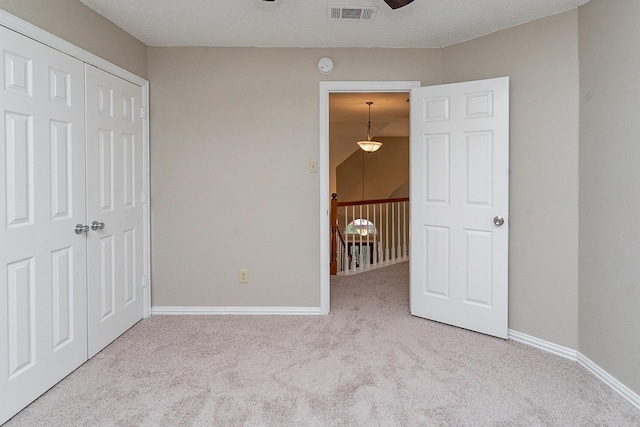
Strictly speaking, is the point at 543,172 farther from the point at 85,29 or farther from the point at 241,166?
the point at 85,29

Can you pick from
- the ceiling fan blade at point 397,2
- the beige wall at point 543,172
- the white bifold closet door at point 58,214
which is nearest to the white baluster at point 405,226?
the beige wall at point 543,172

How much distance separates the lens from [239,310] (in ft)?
12.3

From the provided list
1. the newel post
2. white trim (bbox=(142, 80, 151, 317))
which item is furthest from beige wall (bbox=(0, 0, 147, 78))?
the newel post

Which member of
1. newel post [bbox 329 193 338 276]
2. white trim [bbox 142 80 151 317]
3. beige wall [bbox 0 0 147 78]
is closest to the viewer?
beige wall [bbox 0 0 147 78]

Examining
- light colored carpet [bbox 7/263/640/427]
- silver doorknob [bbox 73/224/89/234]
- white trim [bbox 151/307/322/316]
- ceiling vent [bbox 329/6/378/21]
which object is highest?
ceiling vent [bbox 329/6/378/21]

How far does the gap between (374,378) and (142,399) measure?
131 cm

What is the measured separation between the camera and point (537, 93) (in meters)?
2.97

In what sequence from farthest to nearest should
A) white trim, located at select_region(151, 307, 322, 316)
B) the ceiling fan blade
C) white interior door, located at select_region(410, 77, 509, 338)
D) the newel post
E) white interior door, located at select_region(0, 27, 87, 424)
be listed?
1. the newel post
2. white trim, located at select_region(151, 307, 322, 316)
3. white interior door, located at select_region(410, 77, 509, 338)
4. the ceiling fan blade
5. white interior door, located at select_region(0, 27, 87, 424)

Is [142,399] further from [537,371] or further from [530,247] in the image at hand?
[530,247]

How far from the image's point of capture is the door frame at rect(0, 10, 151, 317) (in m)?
2.13

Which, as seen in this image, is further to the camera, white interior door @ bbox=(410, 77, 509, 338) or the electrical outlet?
the electrical outlet

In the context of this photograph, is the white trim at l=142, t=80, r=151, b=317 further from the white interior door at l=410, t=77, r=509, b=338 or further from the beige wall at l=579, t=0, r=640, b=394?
the beige wall at l=579, t=0, r=640, b=394

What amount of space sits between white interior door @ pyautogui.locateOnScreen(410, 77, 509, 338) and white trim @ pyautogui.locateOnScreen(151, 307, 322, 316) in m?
0.96

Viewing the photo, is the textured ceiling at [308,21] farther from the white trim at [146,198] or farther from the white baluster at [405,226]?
the white baluster at [405,226]
